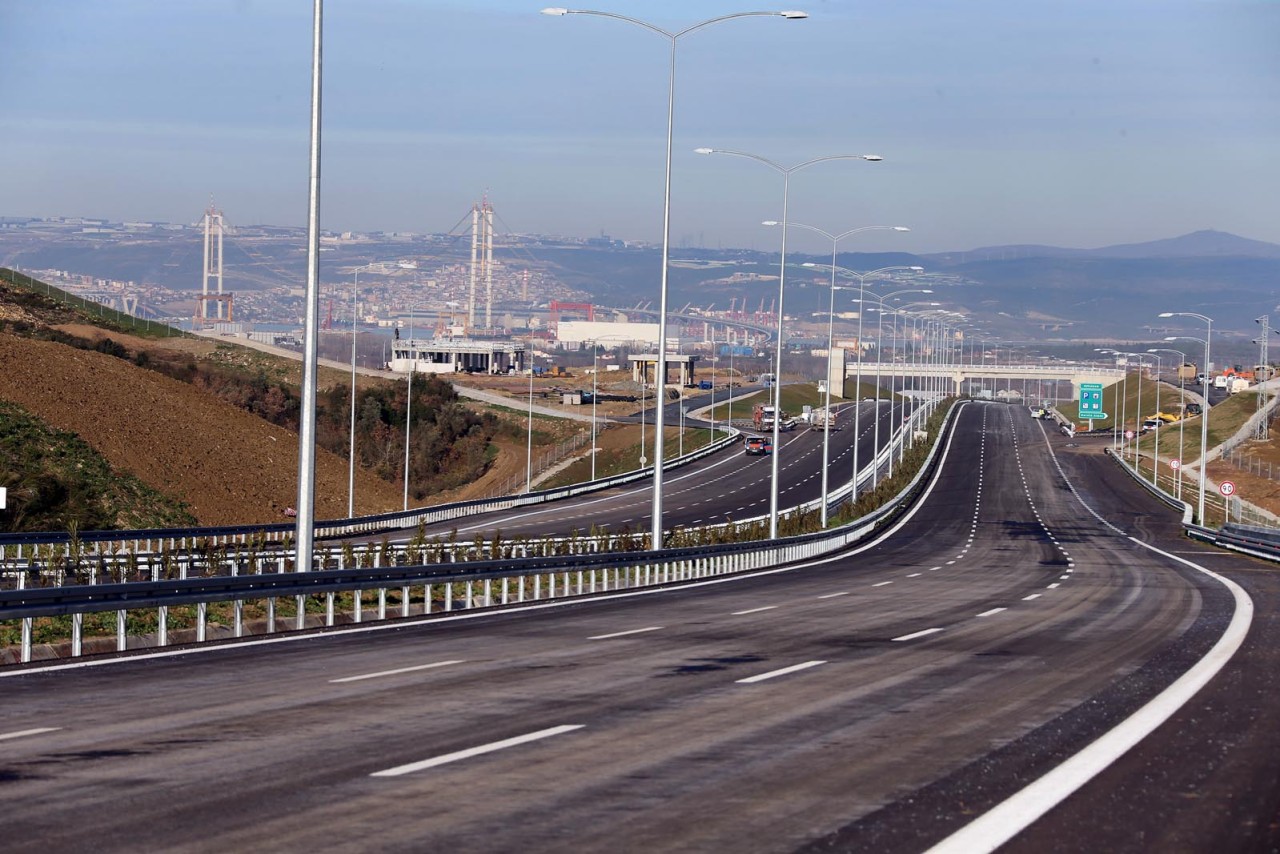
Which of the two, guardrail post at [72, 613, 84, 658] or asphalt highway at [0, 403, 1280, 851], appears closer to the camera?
asphalt highway at [0, 403, 1280, 851]

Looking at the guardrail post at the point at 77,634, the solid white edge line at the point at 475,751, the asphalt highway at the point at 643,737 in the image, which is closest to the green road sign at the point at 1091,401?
the asphalt highway at the point at 643,737

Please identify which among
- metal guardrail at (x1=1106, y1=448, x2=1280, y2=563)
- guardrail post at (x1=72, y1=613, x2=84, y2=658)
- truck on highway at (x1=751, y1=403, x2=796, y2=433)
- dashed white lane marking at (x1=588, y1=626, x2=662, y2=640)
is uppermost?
guardrail post at (x1=72, y1=613, x2=84, y2=658)

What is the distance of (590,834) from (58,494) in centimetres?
4922

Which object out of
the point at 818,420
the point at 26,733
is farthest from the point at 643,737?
the point at 818,420

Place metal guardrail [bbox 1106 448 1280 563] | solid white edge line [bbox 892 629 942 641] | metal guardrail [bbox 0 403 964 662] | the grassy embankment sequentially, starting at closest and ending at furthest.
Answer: metal guardrail [bbox 0 403 964 662] < solid white edge line [bbox 892 629 942 641] < the grassy embankment < metal guardrail [bbox 1106 448 1280 563]

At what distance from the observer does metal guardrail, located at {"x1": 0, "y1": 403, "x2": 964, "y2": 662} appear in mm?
18188

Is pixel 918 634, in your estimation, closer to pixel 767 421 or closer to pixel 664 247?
pixel 664 247

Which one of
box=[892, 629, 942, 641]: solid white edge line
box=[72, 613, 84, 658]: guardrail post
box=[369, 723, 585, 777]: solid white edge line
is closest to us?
box=[369, 723, 585, 777]: solid white edge line

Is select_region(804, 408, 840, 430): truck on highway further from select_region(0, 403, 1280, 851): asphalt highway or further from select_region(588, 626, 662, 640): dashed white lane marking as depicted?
select_region(588, 626, 662, 640): dashed white lane marking

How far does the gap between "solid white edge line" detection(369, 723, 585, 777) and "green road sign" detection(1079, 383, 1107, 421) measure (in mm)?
132420

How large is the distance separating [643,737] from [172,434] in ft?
217

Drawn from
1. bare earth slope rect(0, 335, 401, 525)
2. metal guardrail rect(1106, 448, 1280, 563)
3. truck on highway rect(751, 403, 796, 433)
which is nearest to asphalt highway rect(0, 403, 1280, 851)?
metal guardrail rect(1106, 448, 1280, 563)

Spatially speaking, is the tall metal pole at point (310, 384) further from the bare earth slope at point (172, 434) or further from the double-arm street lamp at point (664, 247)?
the bare earth slope at point (172, 434)

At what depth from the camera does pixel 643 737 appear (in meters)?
12.6
